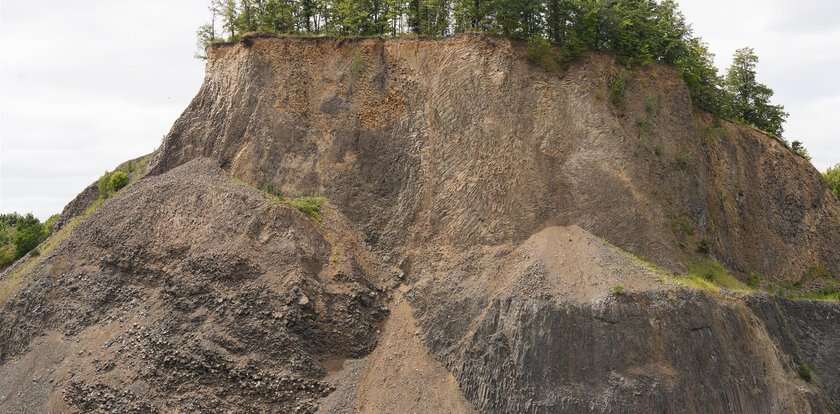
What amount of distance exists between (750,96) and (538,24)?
1525 centimetres

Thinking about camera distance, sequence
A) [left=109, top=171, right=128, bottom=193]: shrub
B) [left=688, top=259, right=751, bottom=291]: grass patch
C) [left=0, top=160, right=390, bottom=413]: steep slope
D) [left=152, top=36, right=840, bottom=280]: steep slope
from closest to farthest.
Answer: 1. [left=0, top=160, right=390, bottom=413]: steep slope
2. [left=688, top=259, right=751, bottom=291]: grass patch
3. [left=152, top=36, right=840, bottom=280]: steep slope
4. [left=109, top=171, right=128, bottom=193]: shrub

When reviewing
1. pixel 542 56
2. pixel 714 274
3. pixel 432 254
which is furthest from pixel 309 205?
pixel 714 274

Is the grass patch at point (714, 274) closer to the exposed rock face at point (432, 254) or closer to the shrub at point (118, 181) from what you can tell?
the exposed rock face at point (432, 254)

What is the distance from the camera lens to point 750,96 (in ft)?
166

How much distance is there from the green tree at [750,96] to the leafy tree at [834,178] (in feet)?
24.1

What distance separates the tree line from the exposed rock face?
142 cm

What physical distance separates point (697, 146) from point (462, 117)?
11.2 meters

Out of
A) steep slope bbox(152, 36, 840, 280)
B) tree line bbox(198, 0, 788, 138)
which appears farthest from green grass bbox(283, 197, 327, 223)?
tree line bbox(198, 0, 788, 138)

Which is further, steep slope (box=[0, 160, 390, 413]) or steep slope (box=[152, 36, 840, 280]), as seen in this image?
steep slope (box=[152, 36, 840, 280])

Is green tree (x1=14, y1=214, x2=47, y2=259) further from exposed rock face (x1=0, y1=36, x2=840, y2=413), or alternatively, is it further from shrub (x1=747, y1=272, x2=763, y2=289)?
shrub (x1=747, y1=272, x2=763, y2=289)

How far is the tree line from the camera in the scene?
138 feet

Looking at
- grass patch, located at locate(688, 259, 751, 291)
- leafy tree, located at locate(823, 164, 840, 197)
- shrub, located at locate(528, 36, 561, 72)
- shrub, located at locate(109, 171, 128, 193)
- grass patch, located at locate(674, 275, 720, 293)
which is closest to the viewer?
grass patch, located at locate(674, 275, 720, 293)

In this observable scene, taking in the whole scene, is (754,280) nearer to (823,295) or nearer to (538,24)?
(823,295)

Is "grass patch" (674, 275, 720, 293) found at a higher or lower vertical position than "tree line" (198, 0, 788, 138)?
lower
